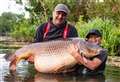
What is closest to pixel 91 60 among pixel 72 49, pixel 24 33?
pixel 72 49

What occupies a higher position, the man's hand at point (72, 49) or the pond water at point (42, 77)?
the man's hand at point (72, 49)

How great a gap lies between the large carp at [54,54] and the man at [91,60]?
0.32 feet

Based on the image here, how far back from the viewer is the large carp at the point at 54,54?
24.5 ft

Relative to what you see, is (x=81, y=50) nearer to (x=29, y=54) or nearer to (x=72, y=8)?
(x=29, y=54)

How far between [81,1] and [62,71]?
90.6 ft

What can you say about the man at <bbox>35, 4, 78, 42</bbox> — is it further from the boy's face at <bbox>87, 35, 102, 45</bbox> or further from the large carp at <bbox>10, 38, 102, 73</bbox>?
the large carp at <bbox>10, 38, 102, 73</bbox>

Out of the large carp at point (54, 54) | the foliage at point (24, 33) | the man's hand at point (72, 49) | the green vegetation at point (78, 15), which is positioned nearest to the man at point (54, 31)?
the large carp at point (54, 54)

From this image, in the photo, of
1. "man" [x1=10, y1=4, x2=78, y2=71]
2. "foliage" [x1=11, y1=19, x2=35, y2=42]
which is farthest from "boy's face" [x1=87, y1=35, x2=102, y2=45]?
"foliage" [x1=11, y1=19, x2=35, y2=42]

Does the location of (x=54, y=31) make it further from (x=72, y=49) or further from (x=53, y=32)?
(x=72, y=49)

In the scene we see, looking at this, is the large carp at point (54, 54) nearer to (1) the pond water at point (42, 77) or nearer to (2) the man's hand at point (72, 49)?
(2) the man's hand at point (72, 49)

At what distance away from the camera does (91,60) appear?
758 cm

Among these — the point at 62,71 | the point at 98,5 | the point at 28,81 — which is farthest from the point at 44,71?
the point at 98,5

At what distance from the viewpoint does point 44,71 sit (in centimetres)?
793

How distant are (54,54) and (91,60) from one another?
0.68 metres
